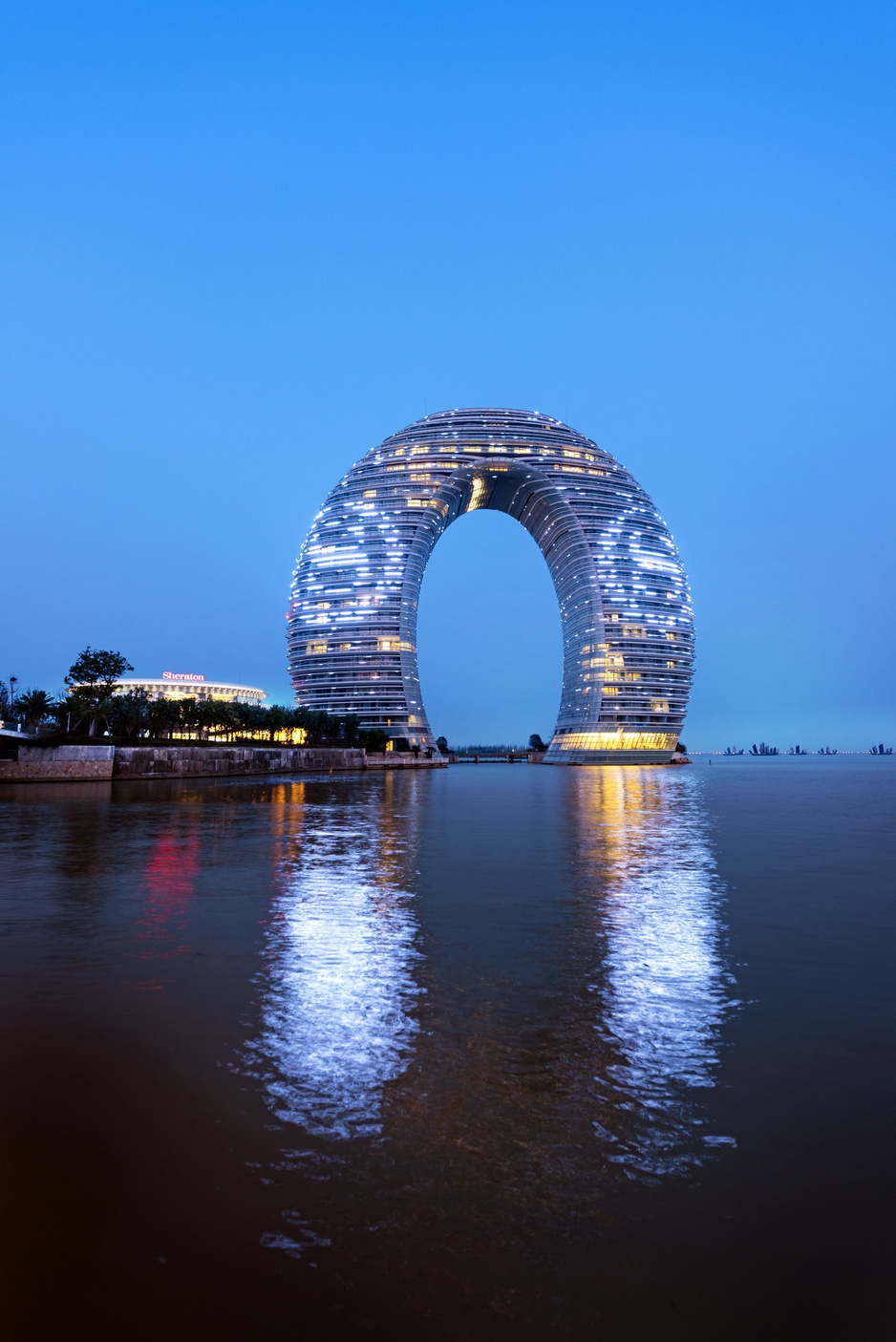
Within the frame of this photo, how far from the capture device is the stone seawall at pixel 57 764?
50156 millimetres

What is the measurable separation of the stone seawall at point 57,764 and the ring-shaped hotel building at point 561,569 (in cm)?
11111

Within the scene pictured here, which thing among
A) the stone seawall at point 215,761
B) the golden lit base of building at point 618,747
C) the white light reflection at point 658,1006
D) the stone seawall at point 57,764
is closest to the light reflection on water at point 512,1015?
the white light reflection at point 658,1006

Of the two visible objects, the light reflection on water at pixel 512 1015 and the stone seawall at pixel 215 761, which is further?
the stone seawall at pixel 215 761

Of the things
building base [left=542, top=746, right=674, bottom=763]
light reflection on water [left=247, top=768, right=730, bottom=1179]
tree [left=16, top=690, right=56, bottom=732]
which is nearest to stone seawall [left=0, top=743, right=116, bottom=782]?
tree [left=16, top=690, right=56, bottom=732]

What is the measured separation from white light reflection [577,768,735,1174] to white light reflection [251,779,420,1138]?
5.28 feet

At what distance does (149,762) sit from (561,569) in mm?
144356

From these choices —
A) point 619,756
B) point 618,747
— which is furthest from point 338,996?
point 618,747

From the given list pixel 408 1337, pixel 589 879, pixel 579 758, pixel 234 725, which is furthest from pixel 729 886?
pixel 579 758

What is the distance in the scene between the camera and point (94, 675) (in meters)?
68.5

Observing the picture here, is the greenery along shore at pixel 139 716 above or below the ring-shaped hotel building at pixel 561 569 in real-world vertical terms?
below

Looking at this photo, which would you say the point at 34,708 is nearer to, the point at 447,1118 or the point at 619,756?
the point at 447,1118

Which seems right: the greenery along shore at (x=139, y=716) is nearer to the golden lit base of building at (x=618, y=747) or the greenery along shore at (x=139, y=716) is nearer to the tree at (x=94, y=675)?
the tree at (x=94, y=675)

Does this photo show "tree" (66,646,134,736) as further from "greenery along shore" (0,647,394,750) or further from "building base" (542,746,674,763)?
"building base" (542,746,674,763)

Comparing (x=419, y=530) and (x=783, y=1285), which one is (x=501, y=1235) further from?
(x=419, y=530)
